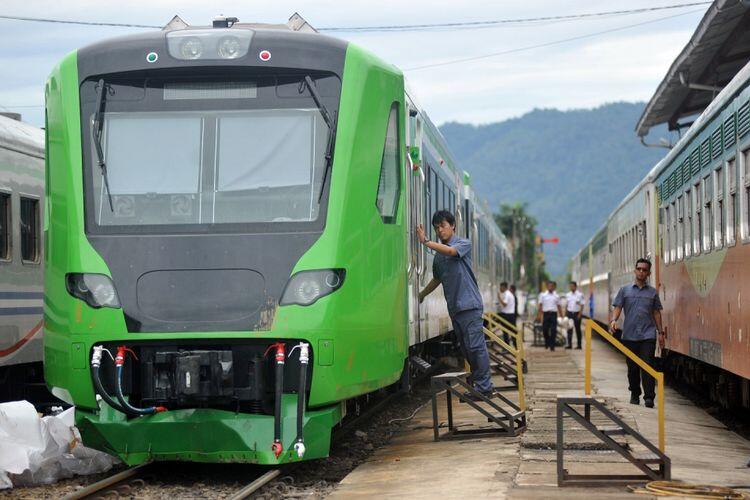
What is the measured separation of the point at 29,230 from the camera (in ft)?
46.8

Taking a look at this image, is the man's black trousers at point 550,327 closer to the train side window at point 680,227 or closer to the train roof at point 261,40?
the train side window at point 680,227

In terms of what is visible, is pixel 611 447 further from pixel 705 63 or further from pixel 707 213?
pixel 705 63

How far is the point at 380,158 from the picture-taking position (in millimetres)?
9367

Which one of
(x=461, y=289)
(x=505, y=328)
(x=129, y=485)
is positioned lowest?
(x=129, y=485)

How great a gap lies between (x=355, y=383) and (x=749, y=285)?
11.3ft

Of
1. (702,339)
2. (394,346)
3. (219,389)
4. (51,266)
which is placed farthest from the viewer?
(702,339)

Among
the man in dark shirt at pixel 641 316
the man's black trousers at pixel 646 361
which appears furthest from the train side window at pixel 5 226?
the man's black trousers at pixel 646 361

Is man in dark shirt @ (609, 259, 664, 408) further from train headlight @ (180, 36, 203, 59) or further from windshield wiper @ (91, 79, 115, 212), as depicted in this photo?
windshield wiper @ (91, 79, 115, 212)

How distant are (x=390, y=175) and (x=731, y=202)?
11.4ft

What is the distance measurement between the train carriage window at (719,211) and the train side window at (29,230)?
24.3 ft

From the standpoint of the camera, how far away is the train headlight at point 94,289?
28.5 feet

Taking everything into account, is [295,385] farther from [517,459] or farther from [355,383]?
[517,459]

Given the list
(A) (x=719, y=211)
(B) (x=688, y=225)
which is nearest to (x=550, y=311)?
(B) (x=688, y=225)

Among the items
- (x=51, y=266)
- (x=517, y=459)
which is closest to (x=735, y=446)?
(x=517, y=459)
